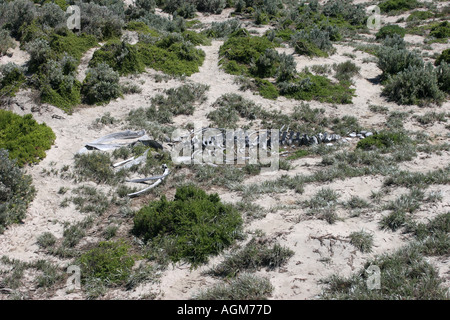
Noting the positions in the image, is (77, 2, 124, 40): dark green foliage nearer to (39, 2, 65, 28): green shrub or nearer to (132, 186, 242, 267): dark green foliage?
(39, 2, 65, 28): green shrub

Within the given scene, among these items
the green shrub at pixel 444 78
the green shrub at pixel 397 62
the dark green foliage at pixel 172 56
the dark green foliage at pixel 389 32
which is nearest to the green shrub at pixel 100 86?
the dark green foliage at pixel 172 56

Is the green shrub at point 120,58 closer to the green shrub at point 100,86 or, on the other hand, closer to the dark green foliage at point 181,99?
the green shrub at point 100,86

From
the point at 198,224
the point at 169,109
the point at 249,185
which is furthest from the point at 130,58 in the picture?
the point at 198,224

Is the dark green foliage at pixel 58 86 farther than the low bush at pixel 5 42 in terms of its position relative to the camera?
No

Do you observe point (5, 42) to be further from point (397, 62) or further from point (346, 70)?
point (397, 62)

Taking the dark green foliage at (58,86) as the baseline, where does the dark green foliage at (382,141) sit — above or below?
below

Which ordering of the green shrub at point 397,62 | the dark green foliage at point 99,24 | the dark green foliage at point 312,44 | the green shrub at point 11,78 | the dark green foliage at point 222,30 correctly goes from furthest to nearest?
the dark green foliage at point 222,30
the dark green foliage at point 312,44
the dark green foliage at point 99,24
the green shrub at point 397,62
the green shrub at point 11,78
